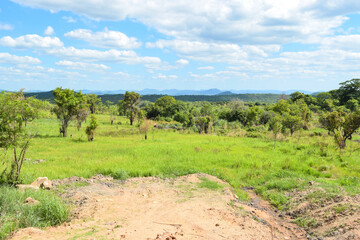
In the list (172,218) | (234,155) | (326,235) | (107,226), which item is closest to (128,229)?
(107,226)

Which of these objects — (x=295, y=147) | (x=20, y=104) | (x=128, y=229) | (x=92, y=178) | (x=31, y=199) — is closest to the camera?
(x=128, y=229)

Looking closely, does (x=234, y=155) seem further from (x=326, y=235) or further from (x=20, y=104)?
(x=20, y=104)

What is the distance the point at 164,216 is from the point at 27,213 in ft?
12.1

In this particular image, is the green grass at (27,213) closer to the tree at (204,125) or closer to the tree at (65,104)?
the tree at (65,104)

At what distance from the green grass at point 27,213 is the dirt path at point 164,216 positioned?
1.19 ft

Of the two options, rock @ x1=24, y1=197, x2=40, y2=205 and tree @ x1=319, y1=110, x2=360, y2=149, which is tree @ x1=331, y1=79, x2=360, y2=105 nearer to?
tree @ x1=319, y1=110, x2=360, y2=149

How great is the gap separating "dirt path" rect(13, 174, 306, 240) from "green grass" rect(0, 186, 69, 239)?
1.19 feet

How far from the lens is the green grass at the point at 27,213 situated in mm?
6004

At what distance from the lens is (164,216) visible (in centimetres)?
704

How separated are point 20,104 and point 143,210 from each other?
17.8ft

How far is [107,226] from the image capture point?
6.22m

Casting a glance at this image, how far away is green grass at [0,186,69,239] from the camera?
6004mm

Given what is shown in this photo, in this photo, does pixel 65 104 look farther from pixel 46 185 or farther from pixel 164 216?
pixel 164 216

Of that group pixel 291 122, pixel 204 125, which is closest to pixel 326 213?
pixel 291 122
